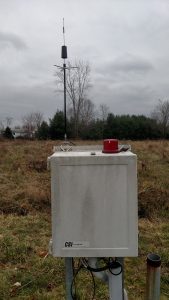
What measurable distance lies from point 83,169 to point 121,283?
0.79m

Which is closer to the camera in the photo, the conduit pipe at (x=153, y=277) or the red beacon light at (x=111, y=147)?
the red beacon light at (x=111, y=147)

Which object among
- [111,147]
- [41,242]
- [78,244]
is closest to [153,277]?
[78,244]

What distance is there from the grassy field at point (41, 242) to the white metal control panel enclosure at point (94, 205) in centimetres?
142

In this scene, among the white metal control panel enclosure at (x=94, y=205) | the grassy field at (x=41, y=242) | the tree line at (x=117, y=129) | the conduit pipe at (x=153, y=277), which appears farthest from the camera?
the tree line at (x=117, y=129)

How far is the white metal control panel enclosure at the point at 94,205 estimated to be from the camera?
2.00m

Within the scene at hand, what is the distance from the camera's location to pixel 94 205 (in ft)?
6.67

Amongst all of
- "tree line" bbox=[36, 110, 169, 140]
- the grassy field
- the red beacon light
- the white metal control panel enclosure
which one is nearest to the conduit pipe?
the white metal control panel enclosure

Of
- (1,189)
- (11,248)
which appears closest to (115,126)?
(1,189)

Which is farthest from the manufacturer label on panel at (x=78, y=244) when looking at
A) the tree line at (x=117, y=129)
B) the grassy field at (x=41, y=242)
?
the tree line at (x=117, y=129)

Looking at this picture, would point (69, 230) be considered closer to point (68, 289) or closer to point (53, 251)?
point (53, 251)

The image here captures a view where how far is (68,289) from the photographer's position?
7.44 ft

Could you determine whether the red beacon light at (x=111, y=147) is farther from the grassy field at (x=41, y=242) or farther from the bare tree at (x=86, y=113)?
the bare tree at (x=86, y=113)

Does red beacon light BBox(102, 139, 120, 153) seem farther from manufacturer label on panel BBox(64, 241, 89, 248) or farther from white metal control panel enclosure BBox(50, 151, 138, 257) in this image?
Result: manufacturer label on panel BBox(64, 241, 89, 248)

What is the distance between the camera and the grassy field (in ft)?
11.3
